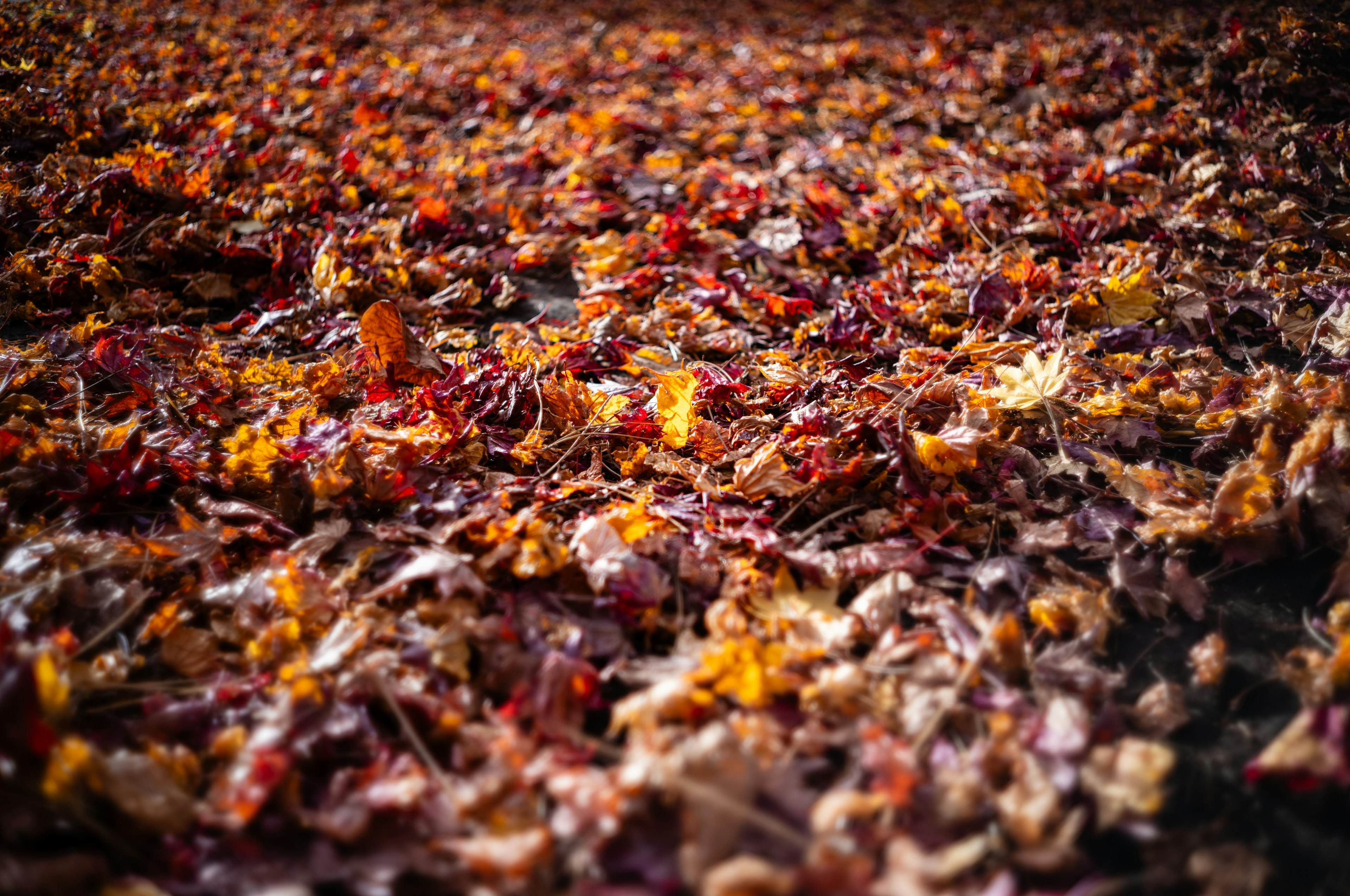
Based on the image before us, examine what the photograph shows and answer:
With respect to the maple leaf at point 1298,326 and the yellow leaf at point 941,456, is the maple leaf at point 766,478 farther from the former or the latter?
the maple leaf at point 1298,326

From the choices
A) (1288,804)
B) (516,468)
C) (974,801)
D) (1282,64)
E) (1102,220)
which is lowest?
(1288,804)

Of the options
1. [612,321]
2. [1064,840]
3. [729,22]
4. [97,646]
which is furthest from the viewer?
[729,22]

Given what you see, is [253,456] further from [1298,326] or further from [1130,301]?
[1298,326]

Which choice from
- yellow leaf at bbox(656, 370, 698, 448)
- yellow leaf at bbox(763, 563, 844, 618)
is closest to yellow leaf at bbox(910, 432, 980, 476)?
yellow leaf at bbox(763, 563, 844, 618)

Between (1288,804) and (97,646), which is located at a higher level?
(97,646)

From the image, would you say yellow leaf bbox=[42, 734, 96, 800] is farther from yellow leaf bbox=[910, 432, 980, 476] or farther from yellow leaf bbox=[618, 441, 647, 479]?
yellow leaf bbox=[910, 432, 980, 476]

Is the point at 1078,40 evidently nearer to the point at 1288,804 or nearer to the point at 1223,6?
the point at 1223,6

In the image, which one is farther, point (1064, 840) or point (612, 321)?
point (612, 321)

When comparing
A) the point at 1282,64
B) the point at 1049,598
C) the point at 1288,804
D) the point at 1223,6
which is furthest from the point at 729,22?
the point at 1288,804
